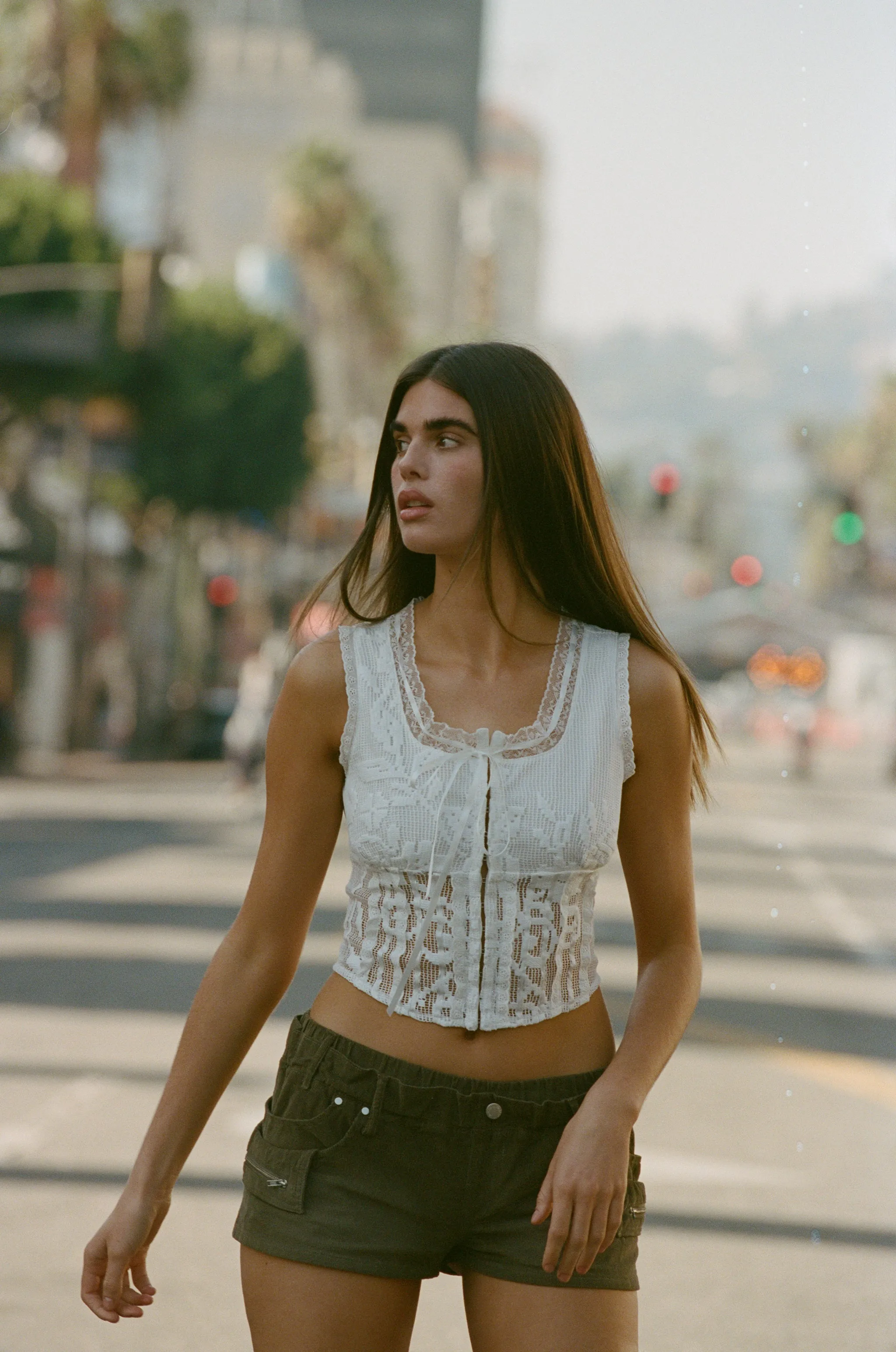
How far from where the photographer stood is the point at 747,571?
118 ft

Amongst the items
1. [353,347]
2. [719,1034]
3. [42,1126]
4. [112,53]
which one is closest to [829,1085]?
[719,1034]

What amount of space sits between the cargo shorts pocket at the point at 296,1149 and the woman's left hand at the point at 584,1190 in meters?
0.24

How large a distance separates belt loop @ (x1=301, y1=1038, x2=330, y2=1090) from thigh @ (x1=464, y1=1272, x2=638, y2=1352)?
0.30 meters

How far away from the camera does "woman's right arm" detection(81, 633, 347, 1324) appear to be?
2457 mm

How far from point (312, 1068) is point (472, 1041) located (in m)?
0.20

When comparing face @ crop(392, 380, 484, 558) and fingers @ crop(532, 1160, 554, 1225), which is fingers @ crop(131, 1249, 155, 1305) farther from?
face @ crop(392, 380, 484, 558)

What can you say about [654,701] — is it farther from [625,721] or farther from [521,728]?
[521,728]

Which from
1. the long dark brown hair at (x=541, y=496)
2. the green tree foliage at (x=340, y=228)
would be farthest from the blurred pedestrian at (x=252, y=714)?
the green tree foliage at (x=340, y=228)

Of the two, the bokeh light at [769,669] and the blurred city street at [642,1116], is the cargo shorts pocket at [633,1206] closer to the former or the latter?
the blurred city street at [642,1116]

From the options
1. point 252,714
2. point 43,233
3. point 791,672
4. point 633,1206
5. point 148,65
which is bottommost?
point 791,672

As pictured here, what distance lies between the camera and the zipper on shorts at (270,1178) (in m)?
2.35

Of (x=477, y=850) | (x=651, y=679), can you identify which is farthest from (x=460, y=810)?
(x=651, y=679)

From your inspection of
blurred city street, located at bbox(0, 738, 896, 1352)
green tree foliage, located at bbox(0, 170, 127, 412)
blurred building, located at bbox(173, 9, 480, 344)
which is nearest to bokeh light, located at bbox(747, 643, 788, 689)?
blurred building, located at bbox(173, 9, 480, 344)

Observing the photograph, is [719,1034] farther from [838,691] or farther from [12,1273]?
[838,691]
